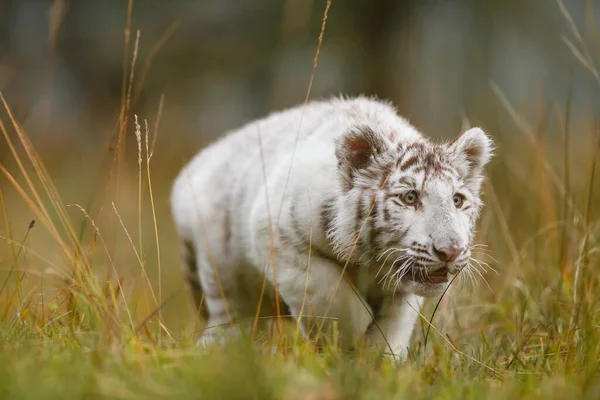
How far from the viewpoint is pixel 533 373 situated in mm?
2824

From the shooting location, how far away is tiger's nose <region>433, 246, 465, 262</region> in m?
2.97

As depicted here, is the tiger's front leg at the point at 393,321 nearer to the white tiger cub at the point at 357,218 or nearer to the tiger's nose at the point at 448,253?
the white tiger cub at the point at 357,218

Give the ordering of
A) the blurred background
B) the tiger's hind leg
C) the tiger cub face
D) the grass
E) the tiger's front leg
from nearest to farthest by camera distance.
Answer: the grass
the tiger cub face
the tiger's front leg
the tiger's hind leg
the blurred background

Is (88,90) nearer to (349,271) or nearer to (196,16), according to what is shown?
(196,16)

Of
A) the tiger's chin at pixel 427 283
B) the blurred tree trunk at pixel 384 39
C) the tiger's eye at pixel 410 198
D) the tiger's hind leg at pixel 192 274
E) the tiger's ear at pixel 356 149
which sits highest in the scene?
the blurred tree trunk at pixel 384 39

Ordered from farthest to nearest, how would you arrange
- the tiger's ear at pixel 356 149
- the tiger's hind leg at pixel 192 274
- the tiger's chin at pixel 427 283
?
the tiger's hind leg at pixel 192 274 → the tiger's ear at pixel 356 149 → the tiger's chin at pixel 427 283

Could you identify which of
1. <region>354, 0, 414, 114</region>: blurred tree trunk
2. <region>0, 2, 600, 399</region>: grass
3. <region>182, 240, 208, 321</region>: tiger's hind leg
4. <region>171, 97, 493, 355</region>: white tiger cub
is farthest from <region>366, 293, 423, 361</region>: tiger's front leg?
<region>354, 0, 414, 114</region>: blurred tree trunk

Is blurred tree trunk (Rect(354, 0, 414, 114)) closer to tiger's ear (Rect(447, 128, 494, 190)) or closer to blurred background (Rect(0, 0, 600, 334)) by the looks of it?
blurred background (Rect(0, 0, 600, 334))

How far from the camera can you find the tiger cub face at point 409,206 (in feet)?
10.1

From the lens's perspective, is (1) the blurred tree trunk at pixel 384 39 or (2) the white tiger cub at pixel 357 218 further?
(1) the blurred tree trunk at pixel 384 39

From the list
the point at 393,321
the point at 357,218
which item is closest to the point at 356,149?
the point at 357,218

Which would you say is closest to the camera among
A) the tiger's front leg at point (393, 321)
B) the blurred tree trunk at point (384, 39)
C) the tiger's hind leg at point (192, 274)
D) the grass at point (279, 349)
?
the grass at point (279, 349)

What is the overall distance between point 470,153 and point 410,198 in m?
0.52

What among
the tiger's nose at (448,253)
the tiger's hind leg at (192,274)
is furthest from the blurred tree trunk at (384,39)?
the tiger's nose at (448,253)
